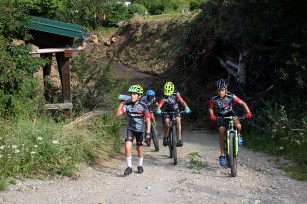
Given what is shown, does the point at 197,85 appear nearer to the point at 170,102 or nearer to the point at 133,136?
the point at 170,102

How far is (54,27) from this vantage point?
11086 millimetres

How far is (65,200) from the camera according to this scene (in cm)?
736

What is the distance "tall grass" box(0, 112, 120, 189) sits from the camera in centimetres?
816

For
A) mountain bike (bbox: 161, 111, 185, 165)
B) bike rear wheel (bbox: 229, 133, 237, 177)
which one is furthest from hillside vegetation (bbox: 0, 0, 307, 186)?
mountain bike (bbox: 161, 111, 185, 165)

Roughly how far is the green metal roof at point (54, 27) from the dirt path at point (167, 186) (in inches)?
128

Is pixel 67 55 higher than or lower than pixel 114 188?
higher

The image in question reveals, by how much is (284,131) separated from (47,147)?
5.66 metres

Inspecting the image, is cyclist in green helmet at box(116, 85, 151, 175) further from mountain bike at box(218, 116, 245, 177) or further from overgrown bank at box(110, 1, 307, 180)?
overgrown bank at box(110, 1, 307, 180)

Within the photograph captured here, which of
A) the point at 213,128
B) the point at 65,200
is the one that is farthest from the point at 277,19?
the point at 65,200

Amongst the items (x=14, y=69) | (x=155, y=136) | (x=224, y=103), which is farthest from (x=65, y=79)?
(x=224, y=103)

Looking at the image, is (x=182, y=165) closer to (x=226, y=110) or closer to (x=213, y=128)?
(x=226, y=110)

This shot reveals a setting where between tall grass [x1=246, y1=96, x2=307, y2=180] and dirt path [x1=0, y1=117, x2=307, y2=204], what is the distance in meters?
0.53

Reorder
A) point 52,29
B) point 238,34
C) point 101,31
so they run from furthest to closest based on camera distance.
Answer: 1. point 101,31
2. point 238,34
3. point 52,29

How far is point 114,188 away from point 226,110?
2679mm
